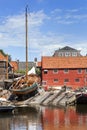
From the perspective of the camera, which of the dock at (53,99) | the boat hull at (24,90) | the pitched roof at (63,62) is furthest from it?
the pitched roof at (63,62)

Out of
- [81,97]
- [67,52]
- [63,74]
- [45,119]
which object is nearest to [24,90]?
[81,97]

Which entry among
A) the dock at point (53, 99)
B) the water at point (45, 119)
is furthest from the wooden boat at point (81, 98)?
the water at point (45, 119)

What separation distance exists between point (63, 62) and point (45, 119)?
47.1 meters

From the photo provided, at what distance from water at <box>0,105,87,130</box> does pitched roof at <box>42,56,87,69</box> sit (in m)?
31.4

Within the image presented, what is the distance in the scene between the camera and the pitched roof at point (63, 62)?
102 meters

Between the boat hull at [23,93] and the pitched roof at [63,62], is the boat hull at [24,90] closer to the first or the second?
the boat hull at [23,93]

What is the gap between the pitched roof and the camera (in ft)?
333

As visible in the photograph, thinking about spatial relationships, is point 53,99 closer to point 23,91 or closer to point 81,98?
point 81,98

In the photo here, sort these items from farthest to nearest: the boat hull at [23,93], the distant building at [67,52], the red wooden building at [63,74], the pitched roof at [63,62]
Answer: the distant building at [67,52] < the pitched roof at [63,62] < the red wooden building at [63,74] < the boat hull at [23,93]

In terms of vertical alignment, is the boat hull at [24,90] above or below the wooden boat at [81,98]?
above

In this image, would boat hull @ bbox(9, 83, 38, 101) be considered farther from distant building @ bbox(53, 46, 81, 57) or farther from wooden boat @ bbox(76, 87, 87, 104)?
→ distant building @ bbox(53, 46, 81, 57)

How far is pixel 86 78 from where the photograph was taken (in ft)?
332

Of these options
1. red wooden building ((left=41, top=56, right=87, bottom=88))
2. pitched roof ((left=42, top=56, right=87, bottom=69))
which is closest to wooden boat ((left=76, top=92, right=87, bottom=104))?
red wooden building ((left=41, top=56, right=87, bottom=88))

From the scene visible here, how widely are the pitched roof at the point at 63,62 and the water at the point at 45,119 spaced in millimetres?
31385
